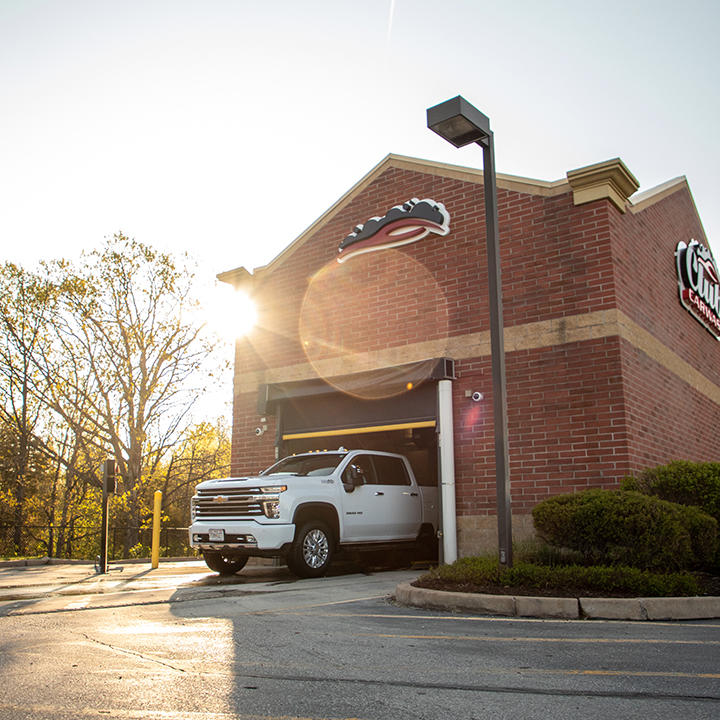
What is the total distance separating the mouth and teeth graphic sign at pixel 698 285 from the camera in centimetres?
1625

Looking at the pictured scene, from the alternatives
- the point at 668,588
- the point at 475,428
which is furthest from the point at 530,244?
the point at 668,588

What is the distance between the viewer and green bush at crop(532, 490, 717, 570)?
26.5 ft

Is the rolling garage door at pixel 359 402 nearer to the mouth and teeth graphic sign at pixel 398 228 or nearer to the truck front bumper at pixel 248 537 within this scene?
the mouth and teeth graphic sign at pixel 398 228

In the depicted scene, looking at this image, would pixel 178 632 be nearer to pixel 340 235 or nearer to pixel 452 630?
pixel 452 630

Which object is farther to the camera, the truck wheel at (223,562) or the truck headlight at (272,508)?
the truck wheel at (223,562)

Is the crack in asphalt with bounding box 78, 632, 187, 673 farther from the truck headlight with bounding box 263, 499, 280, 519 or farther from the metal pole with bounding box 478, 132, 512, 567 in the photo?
the truck headlight with bounding box 263, 499, 280, 519

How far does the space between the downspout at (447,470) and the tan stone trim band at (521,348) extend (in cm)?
87

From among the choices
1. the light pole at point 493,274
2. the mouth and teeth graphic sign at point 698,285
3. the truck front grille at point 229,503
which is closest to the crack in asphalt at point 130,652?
the light pole at point 493,274

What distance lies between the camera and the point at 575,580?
7.66 meters

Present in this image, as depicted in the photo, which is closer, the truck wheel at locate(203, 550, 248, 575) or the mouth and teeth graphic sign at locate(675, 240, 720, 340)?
the truck wheel at locate(203, 550, 248, 575)

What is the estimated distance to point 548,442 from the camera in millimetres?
12156

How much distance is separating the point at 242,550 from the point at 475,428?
15.9ft

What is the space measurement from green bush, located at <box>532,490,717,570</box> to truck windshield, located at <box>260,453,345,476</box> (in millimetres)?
4458

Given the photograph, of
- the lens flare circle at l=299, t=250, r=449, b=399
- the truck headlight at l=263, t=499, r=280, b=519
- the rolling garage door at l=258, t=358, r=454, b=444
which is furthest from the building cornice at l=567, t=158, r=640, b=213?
the truck headlight at l=263, t=499, r=280, b=519
